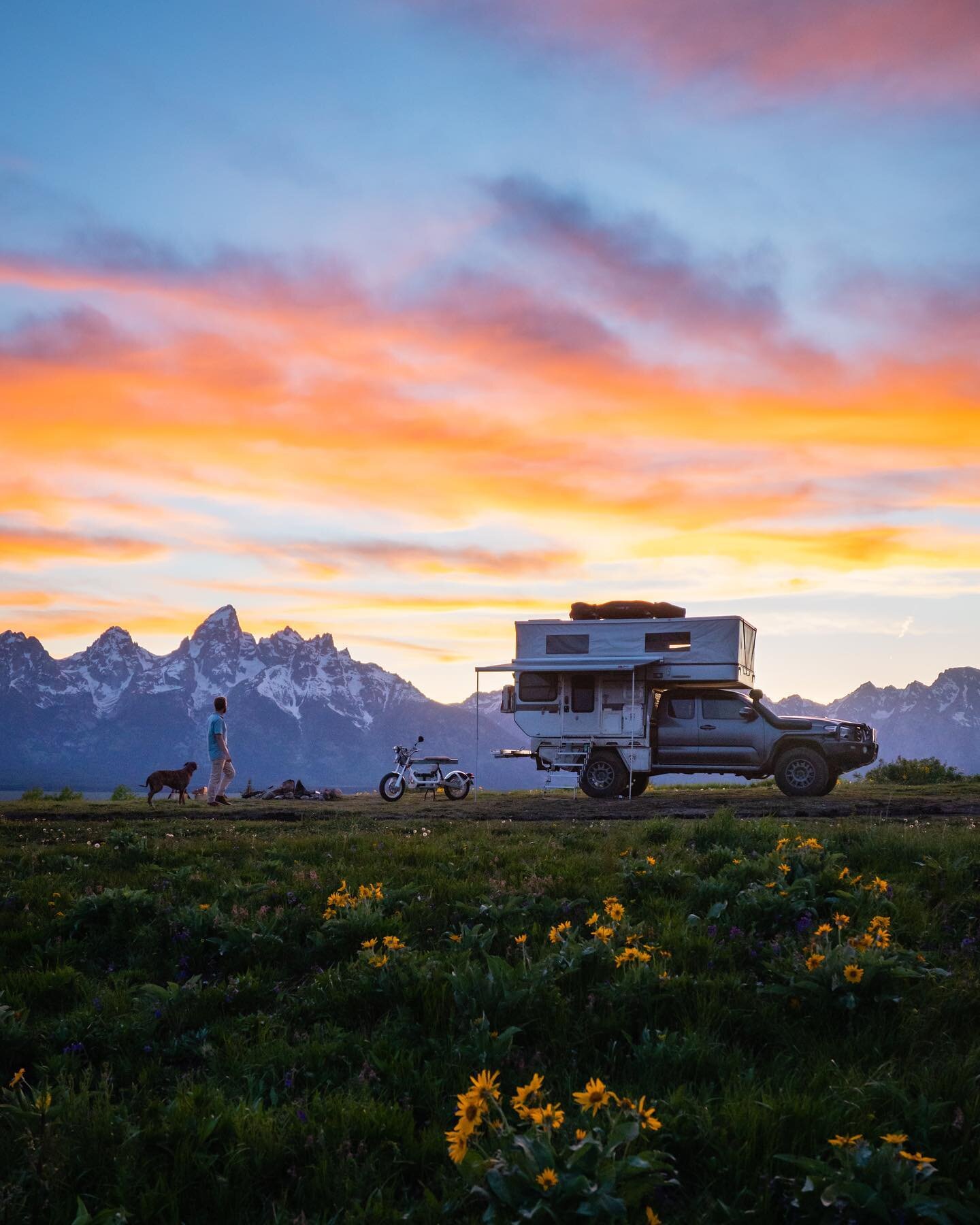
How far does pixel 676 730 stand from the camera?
2408 centimetres

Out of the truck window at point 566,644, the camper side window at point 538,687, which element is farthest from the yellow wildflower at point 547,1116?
the camper side window at point 538,687

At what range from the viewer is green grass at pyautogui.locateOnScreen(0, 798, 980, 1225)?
13.0 ft

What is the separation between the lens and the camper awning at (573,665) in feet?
77.5

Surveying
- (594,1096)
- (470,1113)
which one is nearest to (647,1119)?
(594,1096)

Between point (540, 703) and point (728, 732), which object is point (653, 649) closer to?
point (728, 732)

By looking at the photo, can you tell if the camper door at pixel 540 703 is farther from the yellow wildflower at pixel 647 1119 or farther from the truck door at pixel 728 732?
the yellow wildflower at pixel 647 1119

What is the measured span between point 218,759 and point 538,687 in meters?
8.38

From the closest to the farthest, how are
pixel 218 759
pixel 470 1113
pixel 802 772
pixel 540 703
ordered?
pixel 470 1113 → pixel 802 772 → pixel 218 759 → pixel 540 703

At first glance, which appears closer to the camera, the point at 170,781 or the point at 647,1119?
the point at 647,1119

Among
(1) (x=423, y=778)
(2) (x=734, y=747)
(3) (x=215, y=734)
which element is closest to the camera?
(3) (x=215, y=734)

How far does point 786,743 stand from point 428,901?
1699 centimetres

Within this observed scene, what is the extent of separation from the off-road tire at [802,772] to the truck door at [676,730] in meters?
2.14

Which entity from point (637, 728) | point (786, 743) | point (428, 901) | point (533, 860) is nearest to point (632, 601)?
point (637, 728)

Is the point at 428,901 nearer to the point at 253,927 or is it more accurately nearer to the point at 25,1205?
the point at 253,927
